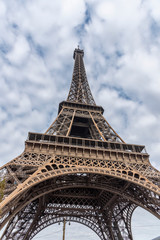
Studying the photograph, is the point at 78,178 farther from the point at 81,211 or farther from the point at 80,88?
the point at 80,88

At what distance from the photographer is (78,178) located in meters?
18.6

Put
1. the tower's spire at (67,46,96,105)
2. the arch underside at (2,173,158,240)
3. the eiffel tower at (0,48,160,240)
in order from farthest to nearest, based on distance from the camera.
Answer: the tower's spire at (67,46,96,105) → the arch underside at (2,173,158,240) → the eiffel tower at (0,48,160,240)

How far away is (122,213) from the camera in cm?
2412

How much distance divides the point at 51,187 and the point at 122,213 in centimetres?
1263

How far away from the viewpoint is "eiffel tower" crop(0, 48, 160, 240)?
13555mm

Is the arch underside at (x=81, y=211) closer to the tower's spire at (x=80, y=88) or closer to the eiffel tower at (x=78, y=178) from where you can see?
the eiffel tower at (x=78, y=178)

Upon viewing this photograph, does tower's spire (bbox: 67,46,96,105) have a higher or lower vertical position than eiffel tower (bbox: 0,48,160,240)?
higher

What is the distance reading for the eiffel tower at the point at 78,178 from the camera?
13.6 meters

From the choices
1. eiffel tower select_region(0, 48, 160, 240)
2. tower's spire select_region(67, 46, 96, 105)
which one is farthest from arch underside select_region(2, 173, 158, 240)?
tower's spire select_region(67, 46, 96, 105)

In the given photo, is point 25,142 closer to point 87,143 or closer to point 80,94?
point 87,143

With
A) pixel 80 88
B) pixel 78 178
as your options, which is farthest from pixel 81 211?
pixel 80 88

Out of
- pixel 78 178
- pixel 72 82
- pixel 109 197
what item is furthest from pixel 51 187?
A: pixel 72 82

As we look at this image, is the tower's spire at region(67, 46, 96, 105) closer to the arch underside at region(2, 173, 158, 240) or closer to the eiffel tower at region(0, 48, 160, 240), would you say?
the eiffel tower at region(0, 48, 160, 240)

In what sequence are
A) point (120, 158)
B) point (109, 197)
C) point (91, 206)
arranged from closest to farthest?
point (120, 158), point (109, 197), point (91, 206)
